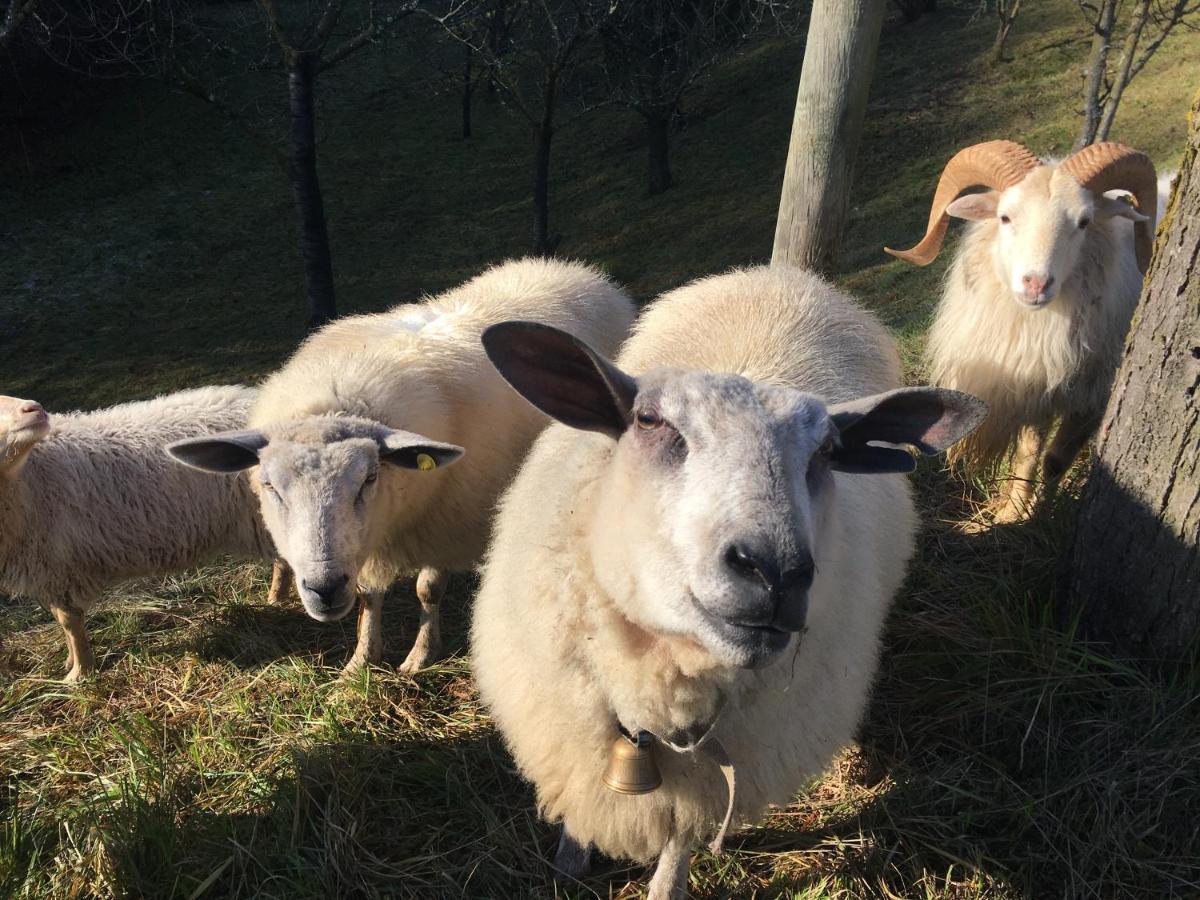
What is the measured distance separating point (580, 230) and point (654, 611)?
602 inches

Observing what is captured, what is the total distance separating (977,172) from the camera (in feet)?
12.8

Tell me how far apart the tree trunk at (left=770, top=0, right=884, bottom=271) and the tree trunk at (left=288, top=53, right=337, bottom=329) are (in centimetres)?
759

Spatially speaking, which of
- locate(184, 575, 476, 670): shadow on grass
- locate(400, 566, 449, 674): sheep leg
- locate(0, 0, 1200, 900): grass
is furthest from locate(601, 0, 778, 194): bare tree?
locate(400, 566, 449, 674): sheep leg

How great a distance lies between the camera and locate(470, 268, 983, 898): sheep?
149cm

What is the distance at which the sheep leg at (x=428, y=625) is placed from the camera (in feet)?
11.1

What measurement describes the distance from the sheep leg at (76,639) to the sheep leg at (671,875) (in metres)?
→ 2.79

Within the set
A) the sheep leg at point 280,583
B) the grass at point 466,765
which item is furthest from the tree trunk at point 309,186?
the sheep leg at point 280,583

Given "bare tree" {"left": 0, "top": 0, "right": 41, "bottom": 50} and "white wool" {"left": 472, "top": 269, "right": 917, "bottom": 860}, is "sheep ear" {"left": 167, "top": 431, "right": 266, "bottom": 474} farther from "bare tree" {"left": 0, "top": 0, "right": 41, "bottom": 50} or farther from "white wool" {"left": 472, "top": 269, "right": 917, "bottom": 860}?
"bare tree" {"left": 0, "top": 0, "right": 41, "bottom": 50}

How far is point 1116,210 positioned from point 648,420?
3.04m

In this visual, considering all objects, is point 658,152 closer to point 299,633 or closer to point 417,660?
point 299,633

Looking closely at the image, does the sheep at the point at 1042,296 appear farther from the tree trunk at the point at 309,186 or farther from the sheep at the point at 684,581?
the tree trunk at the point at 309,186

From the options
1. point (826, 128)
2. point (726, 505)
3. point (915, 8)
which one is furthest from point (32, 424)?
point (915, 8)

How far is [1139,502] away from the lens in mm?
2443

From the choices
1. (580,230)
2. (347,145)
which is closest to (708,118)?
(580,230)
